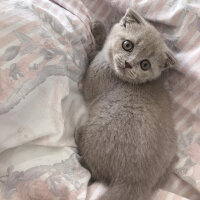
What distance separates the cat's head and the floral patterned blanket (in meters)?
0.08

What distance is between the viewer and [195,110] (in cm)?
109

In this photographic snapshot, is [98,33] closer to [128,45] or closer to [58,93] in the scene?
[128,45]

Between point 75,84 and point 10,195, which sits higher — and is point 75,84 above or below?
above

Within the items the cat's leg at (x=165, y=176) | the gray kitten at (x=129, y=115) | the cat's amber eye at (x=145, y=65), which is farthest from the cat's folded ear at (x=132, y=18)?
the cat's leg at (x=165, y=176)

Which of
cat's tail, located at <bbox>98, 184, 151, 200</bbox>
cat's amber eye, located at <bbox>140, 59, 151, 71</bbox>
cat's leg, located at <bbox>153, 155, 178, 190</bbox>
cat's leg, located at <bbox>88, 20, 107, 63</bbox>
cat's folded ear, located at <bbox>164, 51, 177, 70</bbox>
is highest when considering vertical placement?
cat's folded ear, located at <bbox>164, 51, 177, 70</bbox>

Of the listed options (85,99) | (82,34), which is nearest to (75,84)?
(85,99)

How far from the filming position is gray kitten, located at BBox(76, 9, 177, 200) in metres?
0.93

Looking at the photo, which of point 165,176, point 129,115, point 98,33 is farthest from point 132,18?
point 165,176

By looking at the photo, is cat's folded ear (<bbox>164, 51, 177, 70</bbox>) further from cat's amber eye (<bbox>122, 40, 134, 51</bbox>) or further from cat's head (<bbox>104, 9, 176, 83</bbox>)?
cat's amber eye (<bbox>122, 40, 134, 51</bbox>)

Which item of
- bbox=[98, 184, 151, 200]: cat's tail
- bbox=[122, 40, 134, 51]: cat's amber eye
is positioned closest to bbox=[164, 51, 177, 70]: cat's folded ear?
bbox=[122, 40, 134, 51]: cat's amber eye

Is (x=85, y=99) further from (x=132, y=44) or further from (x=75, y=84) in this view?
(x=132, y=44)

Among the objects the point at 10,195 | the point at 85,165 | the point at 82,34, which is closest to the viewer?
the point at 10,195

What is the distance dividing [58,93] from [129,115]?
26 cm

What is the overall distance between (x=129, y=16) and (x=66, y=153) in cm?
56
